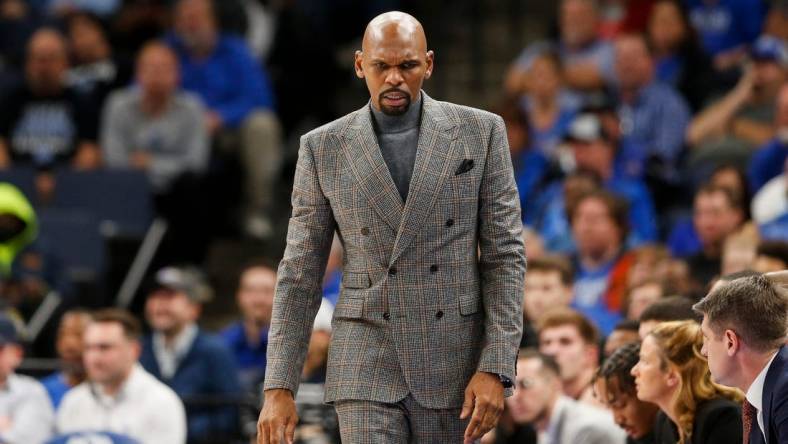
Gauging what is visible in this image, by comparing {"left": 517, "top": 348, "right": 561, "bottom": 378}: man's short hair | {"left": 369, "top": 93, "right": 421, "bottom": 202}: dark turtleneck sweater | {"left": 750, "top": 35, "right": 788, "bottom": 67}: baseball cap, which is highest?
{"left": 750, "top": 35, "right": 788, "bottom": 67}: baseball cap

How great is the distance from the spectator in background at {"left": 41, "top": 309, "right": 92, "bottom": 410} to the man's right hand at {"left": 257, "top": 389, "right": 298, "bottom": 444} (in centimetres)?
417

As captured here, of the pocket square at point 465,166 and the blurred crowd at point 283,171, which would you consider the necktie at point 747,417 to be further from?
the blurred crowd at point 283,171

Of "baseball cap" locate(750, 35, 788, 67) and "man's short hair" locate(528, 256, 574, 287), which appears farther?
"baseball cap" locate(750, 35, 788, 67)

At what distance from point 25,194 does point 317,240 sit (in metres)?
6.94

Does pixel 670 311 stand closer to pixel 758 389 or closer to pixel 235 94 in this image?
pixel 758 389

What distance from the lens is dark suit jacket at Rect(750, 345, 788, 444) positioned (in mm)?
4379

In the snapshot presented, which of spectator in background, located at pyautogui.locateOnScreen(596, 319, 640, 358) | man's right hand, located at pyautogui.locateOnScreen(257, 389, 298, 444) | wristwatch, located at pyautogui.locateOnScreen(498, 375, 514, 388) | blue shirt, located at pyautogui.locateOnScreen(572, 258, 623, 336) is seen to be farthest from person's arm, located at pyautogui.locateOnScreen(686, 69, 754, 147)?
man's right hand, located at pyautogui.locateOnScreen(257, 389, 298, 444)

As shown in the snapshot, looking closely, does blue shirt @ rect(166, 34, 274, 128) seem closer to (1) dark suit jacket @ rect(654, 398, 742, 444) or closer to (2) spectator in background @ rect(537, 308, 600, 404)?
(2) spectator in background @ rect(537, 308, 600, 404)

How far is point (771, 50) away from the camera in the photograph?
11023 mm

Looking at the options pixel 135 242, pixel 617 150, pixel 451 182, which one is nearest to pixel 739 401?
pixel 451 182

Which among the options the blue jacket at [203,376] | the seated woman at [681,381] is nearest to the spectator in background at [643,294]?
the seated woman at [681,381]

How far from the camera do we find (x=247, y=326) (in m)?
9.89

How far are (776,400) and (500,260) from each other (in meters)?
0.91

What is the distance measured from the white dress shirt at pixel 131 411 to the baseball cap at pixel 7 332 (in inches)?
16.2
